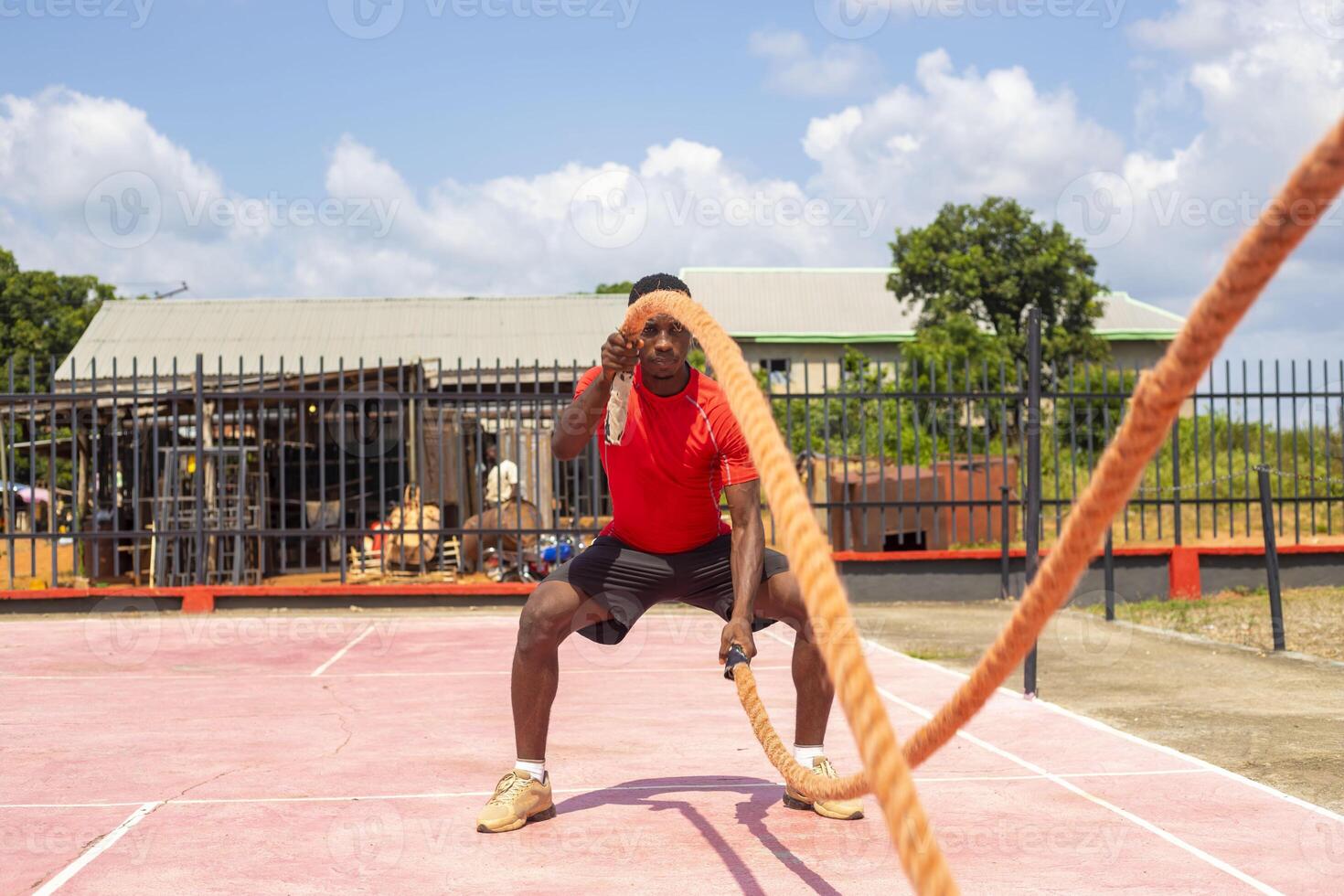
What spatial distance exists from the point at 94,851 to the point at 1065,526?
364cm

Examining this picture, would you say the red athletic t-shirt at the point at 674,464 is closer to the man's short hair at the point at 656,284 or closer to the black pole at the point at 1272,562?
the man's short hair at the point at 656,284

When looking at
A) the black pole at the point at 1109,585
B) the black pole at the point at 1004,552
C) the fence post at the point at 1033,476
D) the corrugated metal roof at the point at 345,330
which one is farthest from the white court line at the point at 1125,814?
the corrugated metal roof at the point at 345,330

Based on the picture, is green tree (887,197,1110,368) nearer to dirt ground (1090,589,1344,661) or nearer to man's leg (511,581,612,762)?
dirt ground (1090,589,1344,661)

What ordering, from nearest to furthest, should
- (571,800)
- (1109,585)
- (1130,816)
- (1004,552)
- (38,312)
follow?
(1130,816) → (571,800) → (1109,585) → (1004,552) → (38,312)

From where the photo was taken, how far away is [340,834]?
4570 millimetres

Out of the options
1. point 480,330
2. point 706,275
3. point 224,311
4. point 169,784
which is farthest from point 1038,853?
point 706,275

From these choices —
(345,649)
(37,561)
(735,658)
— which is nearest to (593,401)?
(735,658)

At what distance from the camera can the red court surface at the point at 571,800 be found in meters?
4.07

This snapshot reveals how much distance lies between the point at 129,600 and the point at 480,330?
22.0 m

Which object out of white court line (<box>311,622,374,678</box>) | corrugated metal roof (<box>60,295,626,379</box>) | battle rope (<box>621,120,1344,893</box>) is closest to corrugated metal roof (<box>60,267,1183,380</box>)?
corrugated metal roof (<box>60,295,626,379</box>)

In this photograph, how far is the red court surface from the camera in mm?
4074

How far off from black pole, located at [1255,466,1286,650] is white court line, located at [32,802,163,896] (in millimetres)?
7928

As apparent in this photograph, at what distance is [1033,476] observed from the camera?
321 inches

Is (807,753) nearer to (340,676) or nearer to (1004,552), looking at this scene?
(340,676)
